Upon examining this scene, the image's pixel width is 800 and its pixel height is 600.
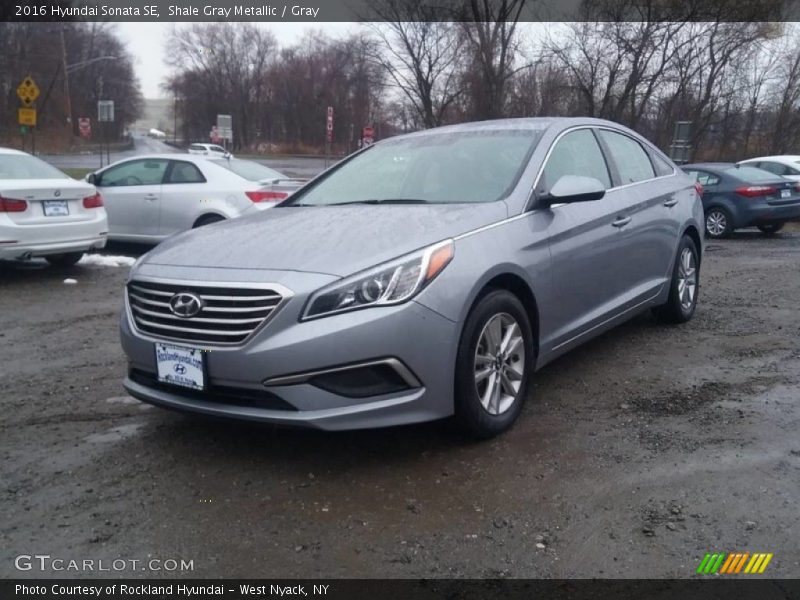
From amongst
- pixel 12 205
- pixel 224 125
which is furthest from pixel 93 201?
pixel 224 125

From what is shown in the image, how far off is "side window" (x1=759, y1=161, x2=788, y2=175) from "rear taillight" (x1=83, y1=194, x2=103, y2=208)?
46.5 ft

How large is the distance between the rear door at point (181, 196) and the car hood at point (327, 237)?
229 inches

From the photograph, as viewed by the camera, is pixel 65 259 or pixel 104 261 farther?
pixel 104 261

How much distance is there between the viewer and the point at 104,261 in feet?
31.5

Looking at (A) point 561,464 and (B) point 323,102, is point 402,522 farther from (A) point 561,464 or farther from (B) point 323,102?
(B) point 323,102

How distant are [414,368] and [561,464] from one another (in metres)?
0.84

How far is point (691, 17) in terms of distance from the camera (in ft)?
92.1

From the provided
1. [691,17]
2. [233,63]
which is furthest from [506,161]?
[233,63]

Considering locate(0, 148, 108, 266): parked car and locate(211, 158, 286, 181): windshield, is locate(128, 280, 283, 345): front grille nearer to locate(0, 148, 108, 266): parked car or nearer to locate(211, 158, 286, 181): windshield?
locate(0, 148, 108, 266): parked car

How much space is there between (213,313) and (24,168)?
6408mm

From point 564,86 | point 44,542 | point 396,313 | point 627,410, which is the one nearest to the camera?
point 44,542

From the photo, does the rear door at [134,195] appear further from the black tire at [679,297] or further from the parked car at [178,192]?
the black tire at [679,297]

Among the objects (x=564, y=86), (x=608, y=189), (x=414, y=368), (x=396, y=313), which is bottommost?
(x=414, y=368)

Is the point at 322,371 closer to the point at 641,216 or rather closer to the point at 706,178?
the point at 641,216
